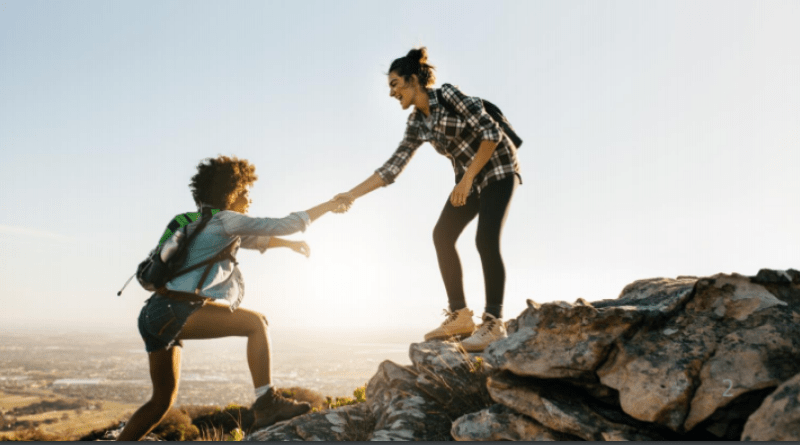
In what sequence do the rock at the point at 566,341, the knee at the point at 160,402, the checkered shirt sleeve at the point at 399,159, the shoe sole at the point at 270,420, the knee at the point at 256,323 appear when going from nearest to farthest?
1. the rock at the point at 566,341
2. the knee at the point at 160,402
3. the shoe sole at the point at 270,420
4. the knee at the point at 256,323
5. the checkered shirt sleeve at the point at 399,159

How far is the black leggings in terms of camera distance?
193 inches

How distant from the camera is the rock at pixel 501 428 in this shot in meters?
3.30

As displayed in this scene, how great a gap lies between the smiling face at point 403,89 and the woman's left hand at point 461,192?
114 cm

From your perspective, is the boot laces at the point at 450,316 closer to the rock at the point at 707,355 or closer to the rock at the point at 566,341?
the rock at the point at 566,341

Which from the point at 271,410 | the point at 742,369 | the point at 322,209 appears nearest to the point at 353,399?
the point at 271,410

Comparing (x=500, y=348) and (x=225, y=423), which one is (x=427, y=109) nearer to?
(x=500, y=348)

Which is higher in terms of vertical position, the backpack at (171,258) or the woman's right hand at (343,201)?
the woman's right hand at (343,201)

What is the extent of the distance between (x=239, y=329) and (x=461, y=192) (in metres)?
2.47

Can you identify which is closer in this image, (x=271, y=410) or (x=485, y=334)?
(x=271, y=410)

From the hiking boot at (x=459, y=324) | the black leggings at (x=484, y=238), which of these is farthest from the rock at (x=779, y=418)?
the hiking boot at (x=459, y=324)

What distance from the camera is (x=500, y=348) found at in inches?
145

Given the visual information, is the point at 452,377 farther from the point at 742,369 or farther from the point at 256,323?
the point at 742,369

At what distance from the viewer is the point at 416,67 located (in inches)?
213

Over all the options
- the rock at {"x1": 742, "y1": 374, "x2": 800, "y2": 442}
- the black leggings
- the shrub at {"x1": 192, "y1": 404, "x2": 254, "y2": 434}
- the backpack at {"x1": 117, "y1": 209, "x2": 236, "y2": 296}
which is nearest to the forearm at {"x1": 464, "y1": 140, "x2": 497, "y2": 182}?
the black leggings
